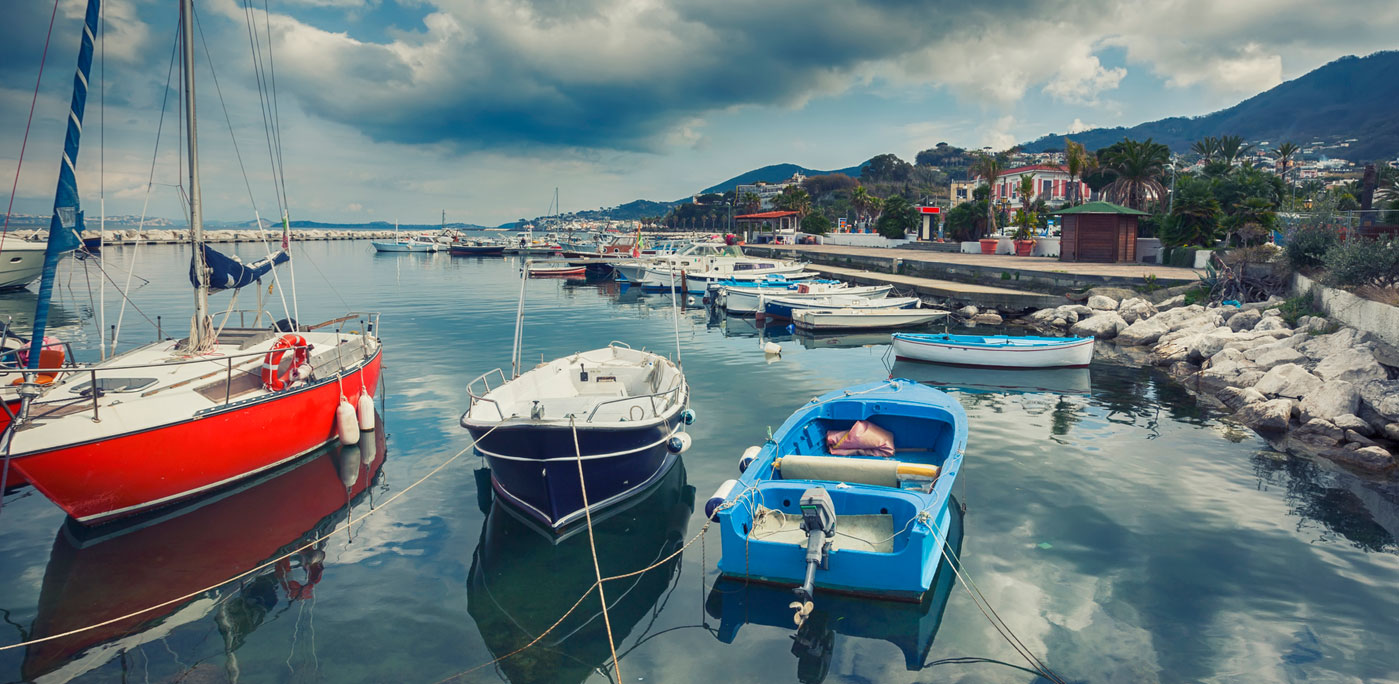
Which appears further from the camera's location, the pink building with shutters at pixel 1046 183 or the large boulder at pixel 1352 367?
the pink building with shutters at pixel 1046 183

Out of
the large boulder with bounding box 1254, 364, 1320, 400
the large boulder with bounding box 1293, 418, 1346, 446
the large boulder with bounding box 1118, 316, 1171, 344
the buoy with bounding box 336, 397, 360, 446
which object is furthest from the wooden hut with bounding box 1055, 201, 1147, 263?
the buoy with bounding box 336, 397, 360, 446

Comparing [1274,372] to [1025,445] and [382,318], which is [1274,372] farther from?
[382,318]

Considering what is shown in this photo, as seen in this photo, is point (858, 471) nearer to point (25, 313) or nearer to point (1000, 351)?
point (1000, 351)

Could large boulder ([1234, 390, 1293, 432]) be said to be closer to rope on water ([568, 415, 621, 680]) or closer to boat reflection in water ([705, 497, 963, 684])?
boat reflection in water ([705, 497, 963, 684])

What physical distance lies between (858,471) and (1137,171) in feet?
154

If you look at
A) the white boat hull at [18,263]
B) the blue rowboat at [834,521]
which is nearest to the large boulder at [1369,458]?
the blue rowboat at [834,521]

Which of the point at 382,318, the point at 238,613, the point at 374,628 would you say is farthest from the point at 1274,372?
the point at 382,318

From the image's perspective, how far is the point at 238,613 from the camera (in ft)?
26.8

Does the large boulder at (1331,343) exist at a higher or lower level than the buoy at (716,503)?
higher

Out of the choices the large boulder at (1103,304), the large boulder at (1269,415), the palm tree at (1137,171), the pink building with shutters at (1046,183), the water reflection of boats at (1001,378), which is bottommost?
the water reflection of boats at (1001,378)

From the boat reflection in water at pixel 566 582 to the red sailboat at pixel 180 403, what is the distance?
432 cm

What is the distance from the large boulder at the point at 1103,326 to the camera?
2606 cm

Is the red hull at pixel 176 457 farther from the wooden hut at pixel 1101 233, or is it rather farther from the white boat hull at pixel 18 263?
the white boat hull at pixel 18 263

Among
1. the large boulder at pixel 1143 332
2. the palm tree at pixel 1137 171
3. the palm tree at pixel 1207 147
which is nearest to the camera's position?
the large boulder at pixel 1143 332
